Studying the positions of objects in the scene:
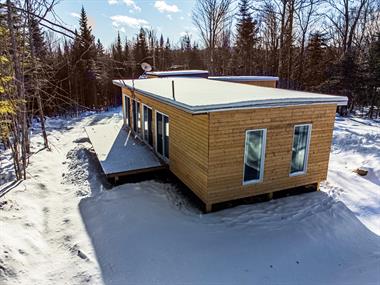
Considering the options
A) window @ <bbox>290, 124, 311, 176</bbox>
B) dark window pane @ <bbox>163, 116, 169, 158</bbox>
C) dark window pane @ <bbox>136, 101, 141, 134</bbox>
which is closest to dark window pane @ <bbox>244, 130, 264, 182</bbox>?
window @ <bbox>290, 124, 311, 176</bbox>

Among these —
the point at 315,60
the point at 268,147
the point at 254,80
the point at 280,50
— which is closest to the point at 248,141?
the point at 268,147

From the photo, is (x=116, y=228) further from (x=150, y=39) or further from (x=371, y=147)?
(x=150, y=39)

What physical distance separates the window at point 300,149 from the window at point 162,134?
3.21 m

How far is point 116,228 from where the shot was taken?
5336 millimetres

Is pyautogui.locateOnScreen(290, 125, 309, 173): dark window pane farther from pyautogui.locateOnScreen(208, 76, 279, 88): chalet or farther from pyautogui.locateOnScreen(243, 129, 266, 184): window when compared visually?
pyautogui.locateOnScreen(208, 76, 279, 88): chalet

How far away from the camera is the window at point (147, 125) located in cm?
880

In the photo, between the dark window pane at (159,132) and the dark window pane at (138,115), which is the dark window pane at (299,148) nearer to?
the dark window pane at (159,132)

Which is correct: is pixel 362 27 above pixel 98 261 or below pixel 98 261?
above

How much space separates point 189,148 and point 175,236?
2.00m

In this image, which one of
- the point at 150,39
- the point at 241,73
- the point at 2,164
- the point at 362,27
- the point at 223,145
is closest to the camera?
the point at 223,145

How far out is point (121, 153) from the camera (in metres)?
8.45

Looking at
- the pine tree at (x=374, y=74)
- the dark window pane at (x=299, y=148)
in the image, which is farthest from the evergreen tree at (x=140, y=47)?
the dark window pane at (x=299, y=148)

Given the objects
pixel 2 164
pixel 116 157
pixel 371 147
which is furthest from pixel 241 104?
pixel 2 164

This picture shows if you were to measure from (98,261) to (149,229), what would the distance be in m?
1.09
